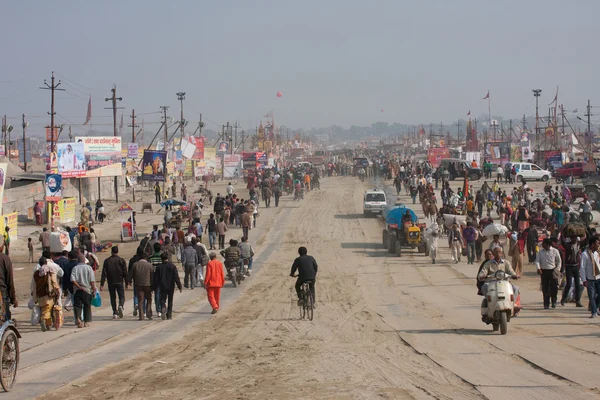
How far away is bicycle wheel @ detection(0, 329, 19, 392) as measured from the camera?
8.90 metres

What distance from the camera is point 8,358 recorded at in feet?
29.9

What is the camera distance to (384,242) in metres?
30.4

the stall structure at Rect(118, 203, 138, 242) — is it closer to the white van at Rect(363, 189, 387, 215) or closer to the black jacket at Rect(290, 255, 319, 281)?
the white van at Rect(363, 189, 387, 215)

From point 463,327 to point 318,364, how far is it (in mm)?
4494

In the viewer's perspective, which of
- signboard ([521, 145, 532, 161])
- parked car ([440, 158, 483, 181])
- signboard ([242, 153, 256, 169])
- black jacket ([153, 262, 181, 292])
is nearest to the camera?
black jacket ([153, 262, 181, 292])

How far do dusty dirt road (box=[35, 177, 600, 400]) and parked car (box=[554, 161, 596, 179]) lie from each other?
4179cm

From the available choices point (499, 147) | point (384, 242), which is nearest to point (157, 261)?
point (384, 242)

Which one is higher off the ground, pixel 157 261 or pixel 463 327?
pixel 157 261

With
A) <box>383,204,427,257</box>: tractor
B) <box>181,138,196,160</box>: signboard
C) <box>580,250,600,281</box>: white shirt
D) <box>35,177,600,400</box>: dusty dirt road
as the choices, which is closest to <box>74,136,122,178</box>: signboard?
<box>181,138,196,160</box>: signboard

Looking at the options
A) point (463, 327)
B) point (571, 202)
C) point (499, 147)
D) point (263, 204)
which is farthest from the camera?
point (499, 147)

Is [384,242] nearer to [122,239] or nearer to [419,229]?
[419,229]

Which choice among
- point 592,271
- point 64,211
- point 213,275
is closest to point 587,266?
point 592,271

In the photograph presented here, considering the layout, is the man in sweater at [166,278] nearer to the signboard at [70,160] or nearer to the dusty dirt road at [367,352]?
the dusty dirt road at [367,352]

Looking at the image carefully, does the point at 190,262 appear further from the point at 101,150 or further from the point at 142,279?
the point at 101,150
